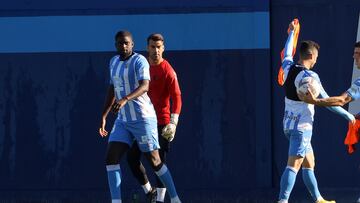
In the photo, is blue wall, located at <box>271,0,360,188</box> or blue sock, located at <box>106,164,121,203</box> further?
blue wall, located at <box>271,0,360,188</box>

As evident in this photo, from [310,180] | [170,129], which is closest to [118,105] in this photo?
[170,129]

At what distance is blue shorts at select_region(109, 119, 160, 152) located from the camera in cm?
888

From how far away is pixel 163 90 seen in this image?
9.48 metres

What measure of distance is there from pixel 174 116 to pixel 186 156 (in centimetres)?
134

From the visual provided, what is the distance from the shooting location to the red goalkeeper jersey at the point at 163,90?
9.40 metres

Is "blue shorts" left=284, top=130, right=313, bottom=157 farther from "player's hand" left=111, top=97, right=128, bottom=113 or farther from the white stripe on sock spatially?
"player's hand" left=111, top=97, right=128, bottom=113

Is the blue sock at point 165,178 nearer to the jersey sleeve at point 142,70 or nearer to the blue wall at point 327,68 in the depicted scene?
the jersey sleeve at point 142,70

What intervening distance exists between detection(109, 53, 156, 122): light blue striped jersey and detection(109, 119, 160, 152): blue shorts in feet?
0.18

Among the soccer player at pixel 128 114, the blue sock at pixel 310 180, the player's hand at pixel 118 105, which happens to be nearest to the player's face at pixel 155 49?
the soccer player at pixel 128 114

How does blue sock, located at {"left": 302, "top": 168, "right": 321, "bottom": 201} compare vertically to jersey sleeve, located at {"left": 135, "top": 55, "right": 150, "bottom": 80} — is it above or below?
below

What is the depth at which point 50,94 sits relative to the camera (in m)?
10.6

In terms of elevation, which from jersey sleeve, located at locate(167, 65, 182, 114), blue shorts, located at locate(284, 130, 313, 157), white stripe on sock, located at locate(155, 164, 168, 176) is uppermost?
jersey sleeve, located at locate(167, 65, 182, 114)

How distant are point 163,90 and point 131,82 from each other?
0.70 metres

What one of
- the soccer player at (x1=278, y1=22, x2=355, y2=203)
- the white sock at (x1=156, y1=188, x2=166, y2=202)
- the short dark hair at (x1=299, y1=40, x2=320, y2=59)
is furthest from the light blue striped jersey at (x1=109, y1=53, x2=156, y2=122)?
the short dark hair at (x1=299, y1=40, x2=320, y2=59)
